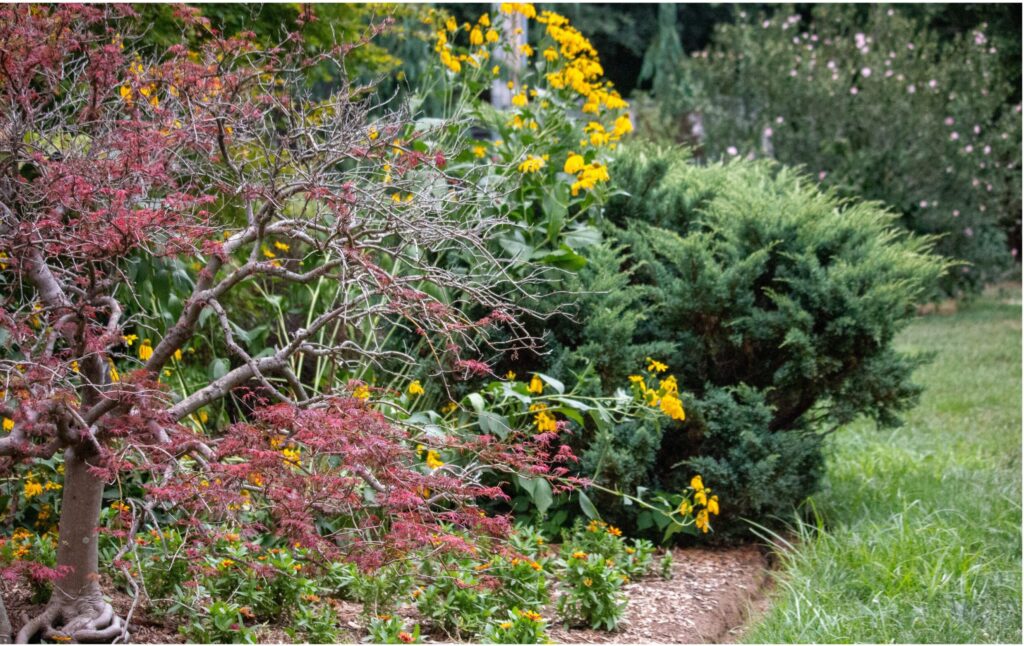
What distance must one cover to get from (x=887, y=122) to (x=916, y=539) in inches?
357

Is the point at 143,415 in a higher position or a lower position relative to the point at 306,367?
higher

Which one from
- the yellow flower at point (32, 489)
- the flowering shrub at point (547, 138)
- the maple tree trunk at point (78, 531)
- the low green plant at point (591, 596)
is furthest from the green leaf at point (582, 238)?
the maple tree trunk at point (78, 531)

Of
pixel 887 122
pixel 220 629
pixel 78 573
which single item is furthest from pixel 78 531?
pixel 887 122

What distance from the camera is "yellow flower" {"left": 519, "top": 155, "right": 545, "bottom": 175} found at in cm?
456

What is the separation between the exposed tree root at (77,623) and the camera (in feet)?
9.13

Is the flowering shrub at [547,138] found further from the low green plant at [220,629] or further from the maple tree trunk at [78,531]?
the maple tree trunk at [78,531]

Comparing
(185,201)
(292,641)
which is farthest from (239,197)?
(292,641)

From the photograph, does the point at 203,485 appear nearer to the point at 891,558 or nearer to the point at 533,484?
the point at 533,484

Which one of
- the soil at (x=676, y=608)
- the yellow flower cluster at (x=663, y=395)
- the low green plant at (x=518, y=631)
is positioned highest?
the yellow flower cluster at (x=663, y=395)

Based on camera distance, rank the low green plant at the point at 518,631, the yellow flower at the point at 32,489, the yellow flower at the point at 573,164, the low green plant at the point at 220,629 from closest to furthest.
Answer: the low green plant at the point at 220,629
the low green plant at the point at 518,631
the yellow flower at the point at 32,489
the yellow flower at the point at 573,164

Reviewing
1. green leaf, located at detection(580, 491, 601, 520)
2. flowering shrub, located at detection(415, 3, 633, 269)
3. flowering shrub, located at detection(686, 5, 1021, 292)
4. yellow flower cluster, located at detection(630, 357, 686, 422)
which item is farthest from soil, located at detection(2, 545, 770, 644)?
flowering shrub, located at detection(686, 5, 1021, 292)

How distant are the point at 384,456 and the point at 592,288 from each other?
2148 millimetres

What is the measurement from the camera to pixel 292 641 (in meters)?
3.06

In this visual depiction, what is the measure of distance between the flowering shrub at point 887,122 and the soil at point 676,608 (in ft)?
28.1
